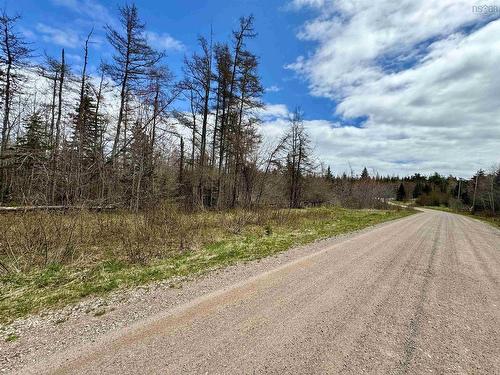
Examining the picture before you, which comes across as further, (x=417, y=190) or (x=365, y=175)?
(x=417, y=190)

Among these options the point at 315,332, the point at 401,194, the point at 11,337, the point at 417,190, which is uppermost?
the point at 417,190

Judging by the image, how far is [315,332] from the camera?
358 centimetres

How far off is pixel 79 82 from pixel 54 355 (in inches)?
914

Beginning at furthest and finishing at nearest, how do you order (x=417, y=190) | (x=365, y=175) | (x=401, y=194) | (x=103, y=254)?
(x=417, y=190) < (x=401, y=194) < (x=365, y=175) < (x=103, y=254)

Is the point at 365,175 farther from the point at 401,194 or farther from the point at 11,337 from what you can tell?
the point at 11,337

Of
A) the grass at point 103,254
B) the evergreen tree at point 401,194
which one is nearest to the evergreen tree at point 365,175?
the evergreen tree at point 401,194

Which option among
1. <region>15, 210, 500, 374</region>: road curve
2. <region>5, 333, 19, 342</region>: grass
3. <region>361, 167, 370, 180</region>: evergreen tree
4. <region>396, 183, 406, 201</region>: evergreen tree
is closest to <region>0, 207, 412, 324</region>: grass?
<region>5, 333, 19, 342</region>: grass

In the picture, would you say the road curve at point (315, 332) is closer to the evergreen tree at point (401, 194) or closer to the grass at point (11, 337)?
the grass at point (11, 337)

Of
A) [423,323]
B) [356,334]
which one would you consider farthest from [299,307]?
[423,323]

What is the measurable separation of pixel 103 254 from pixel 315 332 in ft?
21.6

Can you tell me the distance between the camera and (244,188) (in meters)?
20.8

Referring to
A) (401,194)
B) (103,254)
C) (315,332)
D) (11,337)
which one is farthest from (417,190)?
(11,337)

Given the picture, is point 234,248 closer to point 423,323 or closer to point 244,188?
point 423,323

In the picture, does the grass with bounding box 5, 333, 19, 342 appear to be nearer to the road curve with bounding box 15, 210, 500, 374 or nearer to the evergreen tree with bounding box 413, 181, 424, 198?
the road curve with bounding box 15, 210, 500, 374
